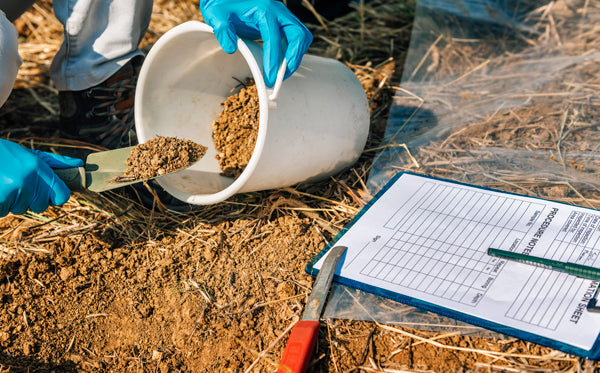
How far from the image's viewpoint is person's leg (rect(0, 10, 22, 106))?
1207 mm

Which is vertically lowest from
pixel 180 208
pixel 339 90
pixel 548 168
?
pixel 180 208

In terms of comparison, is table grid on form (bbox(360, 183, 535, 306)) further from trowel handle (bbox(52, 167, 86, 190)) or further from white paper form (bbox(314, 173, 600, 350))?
trowel handle (bbox(52, 167, 86, 190))

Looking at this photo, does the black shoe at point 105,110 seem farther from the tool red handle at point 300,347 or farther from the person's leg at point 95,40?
the tool red handle at point 300,347

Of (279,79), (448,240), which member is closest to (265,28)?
(279,79)

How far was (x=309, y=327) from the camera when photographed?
0.89 m

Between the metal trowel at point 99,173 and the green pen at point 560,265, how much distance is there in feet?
2.55

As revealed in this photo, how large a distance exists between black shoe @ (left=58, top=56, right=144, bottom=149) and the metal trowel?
34 centimetres

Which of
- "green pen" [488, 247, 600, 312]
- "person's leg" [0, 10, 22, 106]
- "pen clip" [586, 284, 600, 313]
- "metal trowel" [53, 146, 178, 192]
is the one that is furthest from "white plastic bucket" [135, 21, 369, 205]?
"pen clip" [586, 284, 600, 313]

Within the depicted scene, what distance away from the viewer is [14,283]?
3.56ft

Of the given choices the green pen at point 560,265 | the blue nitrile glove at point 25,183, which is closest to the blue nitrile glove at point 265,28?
the blue nitrile glove at point 25,183

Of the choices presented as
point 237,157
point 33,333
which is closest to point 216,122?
point 237,157

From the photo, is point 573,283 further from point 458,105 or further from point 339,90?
point 458,105

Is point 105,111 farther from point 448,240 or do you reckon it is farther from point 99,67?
point 448,240

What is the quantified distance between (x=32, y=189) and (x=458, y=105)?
1236 mm
